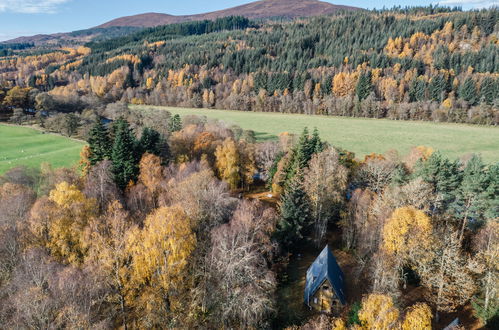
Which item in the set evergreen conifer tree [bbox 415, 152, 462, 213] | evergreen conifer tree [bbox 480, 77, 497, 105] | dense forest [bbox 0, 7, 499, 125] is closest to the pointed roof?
evergreen conifer tree [bbox 415, 152, 462, 213]

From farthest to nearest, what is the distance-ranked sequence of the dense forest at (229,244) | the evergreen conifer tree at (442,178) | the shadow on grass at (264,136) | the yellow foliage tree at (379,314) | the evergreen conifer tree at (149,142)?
the shadow on grass at (264,136) → the evergreen conifer tree at (149,142) → the evergreen conifer tree at (442,178) → the dense forest at (229,244) → the yellow foliage tree at (379,314)

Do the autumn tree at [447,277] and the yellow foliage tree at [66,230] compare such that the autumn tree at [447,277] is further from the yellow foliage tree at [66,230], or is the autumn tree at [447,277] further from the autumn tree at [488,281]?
the yellow foliage tree at [66,230]

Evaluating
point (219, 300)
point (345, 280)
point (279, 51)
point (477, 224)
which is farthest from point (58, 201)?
point (279, 51)

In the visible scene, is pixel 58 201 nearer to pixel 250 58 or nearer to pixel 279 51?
pixel 250 58

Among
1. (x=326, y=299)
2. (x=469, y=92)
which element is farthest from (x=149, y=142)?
(x=469, y=92)

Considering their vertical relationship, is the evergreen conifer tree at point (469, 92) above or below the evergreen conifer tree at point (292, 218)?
above

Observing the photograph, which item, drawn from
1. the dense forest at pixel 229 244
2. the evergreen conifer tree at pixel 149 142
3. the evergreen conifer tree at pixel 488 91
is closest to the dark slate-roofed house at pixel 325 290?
the dense forest at pixel 229 244
